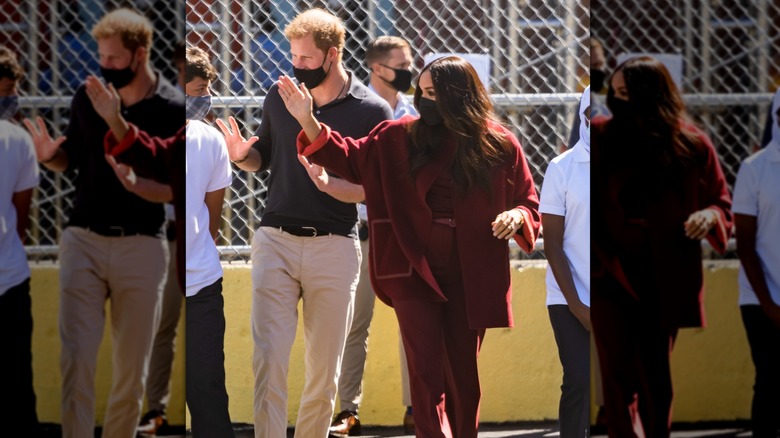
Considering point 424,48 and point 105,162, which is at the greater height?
point 424,48

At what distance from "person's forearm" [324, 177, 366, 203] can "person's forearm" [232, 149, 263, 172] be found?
279 millimetres

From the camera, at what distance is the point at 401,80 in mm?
3836

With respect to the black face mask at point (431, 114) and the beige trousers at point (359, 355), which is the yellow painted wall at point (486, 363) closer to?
the beige trousers at point (359, 355)

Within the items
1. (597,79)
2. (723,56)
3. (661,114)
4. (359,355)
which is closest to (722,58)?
(723,56)

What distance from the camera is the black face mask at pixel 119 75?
3033 mm

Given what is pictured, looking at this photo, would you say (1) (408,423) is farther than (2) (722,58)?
Yes

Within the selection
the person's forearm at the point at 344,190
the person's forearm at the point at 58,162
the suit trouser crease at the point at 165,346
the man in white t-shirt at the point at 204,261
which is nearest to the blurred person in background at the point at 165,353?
the suit trouser crease at the point at 165,346

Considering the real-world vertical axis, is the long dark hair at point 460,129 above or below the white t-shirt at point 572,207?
above

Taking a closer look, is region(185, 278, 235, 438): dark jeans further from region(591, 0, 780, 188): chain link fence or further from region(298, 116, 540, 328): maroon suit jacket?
region(591, 0, 780, 188): chain link fence

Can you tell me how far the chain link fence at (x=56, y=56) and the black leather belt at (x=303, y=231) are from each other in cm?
98

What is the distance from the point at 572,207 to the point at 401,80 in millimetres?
834

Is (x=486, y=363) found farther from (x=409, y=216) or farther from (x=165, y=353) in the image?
(x=165, y=353)

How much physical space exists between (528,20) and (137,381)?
1981 millimetres

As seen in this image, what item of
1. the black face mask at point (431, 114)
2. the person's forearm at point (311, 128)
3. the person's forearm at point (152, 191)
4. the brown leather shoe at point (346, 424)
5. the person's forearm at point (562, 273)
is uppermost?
the black face mask at point (431, 114)
